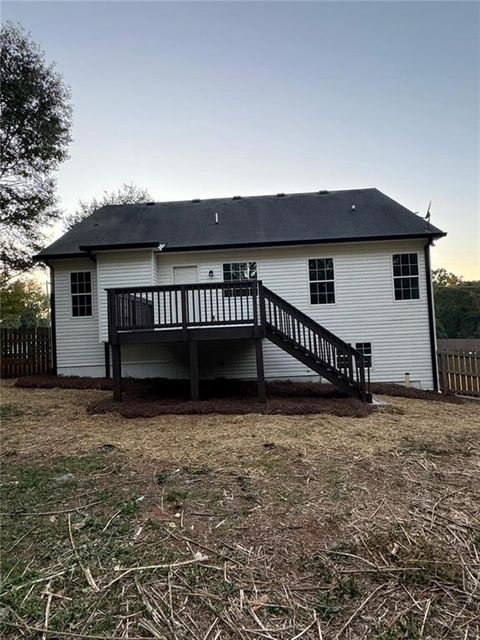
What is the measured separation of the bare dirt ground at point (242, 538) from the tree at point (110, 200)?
26.7m

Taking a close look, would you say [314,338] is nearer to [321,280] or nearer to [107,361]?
[321,280]

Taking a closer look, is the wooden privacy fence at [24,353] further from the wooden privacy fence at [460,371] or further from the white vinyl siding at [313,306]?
the wooden privacy fence at [460,371]

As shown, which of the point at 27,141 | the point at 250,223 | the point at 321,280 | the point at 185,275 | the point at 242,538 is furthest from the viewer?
→ the point at 27,141

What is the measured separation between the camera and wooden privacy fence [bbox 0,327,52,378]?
1325 cm

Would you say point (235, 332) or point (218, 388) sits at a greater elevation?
point (235, 332)

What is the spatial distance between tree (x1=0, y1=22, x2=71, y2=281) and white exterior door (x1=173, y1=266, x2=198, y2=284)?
721 cm

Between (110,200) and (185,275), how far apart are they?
20582 millimetres

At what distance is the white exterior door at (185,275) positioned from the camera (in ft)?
39.0

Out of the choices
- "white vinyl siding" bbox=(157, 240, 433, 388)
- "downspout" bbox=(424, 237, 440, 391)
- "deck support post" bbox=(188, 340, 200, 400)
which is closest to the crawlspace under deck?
"deck support post" bbox=(188, 340, 200, 400)

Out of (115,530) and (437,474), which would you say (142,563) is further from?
(437,474)

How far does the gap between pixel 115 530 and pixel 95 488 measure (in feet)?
3.07

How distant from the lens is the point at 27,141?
577 inches

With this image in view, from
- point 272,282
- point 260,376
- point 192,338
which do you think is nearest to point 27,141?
point 272,282

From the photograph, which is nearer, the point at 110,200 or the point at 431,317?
the point at 431,317
